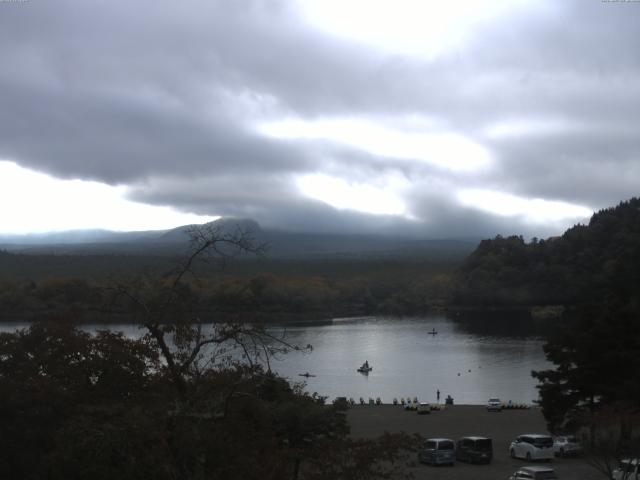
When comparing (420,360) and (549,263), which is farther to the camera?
(549,263)

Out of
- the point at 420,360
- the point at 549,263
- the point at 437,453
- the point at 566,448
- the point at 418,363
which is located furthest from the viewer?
the point at 549,263

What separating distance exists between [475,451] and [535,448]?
3.66ft

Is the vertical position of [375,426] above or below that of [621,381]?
below

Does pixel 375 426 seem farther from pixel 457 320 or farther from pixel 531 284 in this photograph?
pixel 531 284

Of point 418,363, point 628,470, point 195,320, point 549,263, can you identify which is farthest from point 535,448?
point 549,263

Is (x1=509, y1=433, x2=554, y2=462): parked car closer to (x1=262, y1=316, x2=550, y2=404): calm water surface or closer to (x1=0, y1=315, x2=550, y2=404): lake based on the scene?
(x1=0, y1=315, x2=550, y2=404): lake

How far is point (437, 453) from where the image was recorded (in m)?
14.5

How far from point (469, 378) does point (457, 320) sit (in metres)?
33.5

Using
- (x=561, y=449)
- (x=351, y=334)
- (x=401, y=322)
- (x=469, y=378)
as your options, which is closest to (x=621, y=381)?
(x=561, y=449)

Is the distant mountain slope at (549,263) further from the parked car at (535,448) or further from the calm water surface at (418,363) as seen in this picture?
the parked car at (535,448)

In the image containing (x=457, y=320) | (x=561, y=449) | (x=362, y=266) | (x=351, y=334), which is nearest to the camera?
(x=561, y=449)

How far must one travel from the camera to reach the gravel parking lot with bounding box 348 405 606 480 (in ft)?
45.0

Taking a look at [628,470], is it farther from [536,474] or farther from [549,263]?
[549,263]

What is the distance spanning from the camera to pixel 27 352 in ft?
32.9
